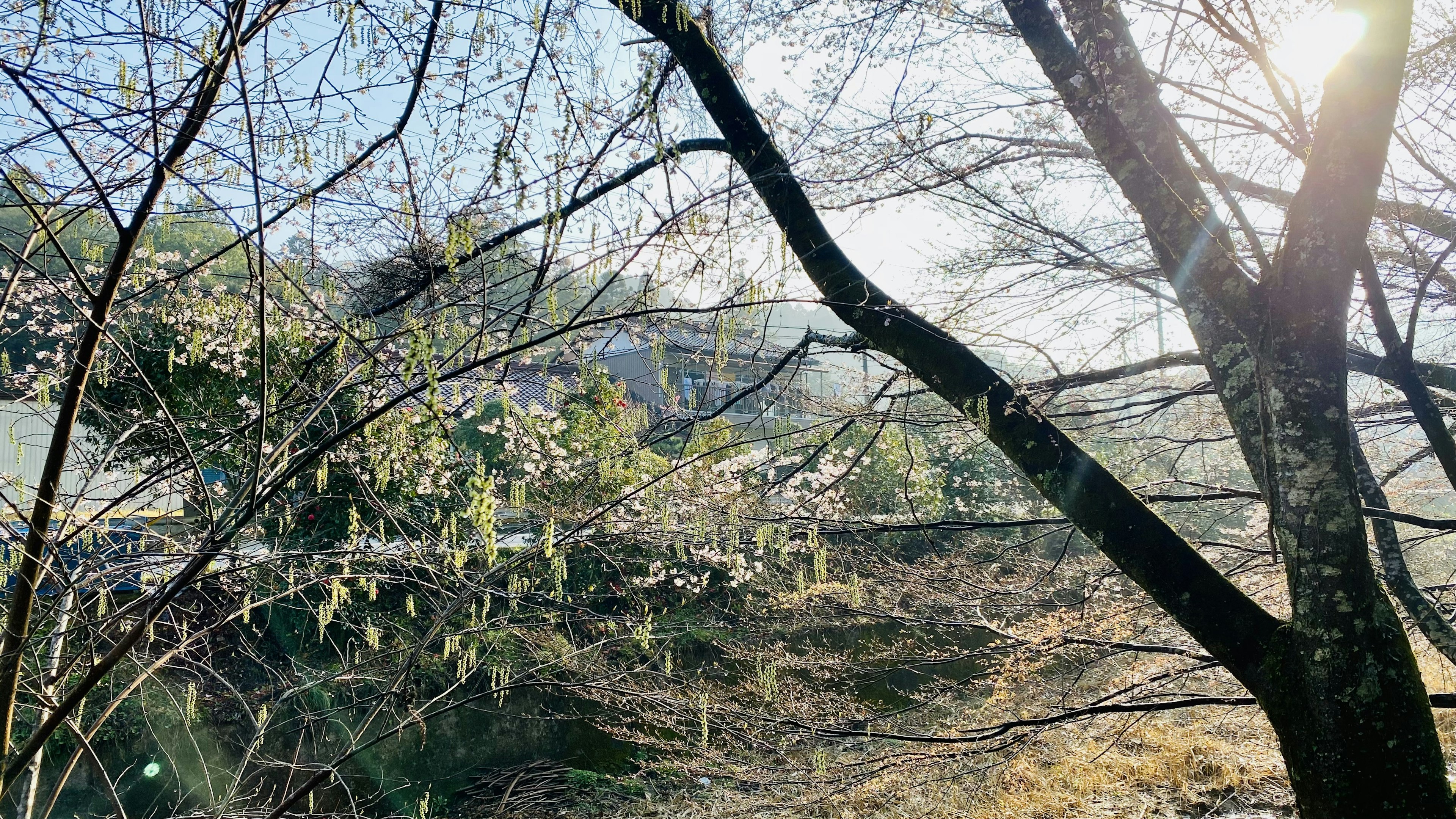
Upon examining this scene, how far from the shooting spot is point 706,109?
2.93 meters

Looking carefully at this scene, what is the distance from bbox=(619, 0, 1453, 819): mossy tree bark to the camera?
1.98m

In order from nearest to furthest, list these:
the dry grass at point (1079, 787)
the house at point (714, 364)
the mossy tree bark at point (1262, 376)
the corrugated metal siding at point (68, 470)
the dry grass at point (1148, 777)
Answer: the mossy tree bark at point (1262, 376) → the house at point (714, 364) → the corrugated metal siding at point (68, 470) → the dry grass at point (1079, 787) → the dry grass at point (1148, 777)

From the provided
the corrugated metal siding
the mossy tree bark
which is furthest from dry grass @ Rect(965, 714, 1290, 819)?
the corrugated metal siding

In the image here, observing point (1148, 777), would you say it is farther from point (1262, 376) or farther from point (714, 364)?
point (714, 364)

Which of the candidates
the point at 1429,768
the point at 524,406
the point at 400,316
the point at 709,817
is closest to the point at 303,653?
the point at 524,406

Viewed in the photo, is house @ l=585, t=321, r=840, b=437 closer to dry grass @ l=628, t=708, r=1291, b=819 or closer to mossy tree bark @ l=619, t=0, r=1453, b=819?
mossy tree bark @ l=619, t=0, r=1453, b=819

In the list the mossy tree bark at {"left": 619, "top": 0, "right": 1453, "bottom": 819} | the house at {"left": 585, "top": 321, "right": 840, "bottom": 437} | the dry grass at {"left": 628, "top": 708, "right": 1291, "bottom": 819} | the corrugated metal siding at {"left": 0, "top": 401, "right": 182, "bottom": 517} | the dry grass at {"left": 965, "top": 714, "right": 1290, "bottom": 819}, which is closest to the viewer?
the mossy tree bark at {"left": 619, "top": 0, "right": 1453, "bottom": 819}

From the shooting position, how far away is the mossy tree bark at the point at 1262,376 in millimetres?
1977

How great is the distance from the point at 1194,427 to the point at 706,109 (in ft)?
14.1

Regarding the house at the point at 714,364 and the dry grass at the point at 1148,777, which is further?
the dry grass at the point at 1148,777

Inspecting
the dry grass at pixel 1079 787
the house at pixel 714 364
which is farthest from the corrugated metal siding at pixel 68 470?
the dry grass at pixel 1079 787

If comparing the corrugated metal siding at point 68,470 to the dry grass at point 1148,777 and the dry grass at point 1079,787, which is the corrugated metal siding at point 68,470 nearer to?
the dry grass at point 1079,787

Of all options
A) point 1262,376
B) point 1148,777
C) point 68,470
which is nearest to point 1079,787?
point 1148,777

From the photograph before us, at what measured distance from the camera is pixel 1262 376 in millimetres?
2199
